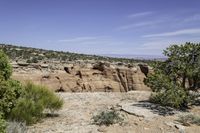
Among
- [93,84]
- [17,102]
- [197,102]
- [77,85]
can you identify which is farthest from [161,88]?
[93,84]

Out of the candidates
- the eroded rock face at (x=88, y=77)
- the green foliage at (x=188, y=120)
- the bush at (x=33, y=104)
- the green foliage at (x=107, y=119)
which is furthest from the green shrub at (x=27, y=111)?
the eroded rock face at (x=88, y=77)

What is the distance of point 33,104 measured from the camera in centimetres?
1145

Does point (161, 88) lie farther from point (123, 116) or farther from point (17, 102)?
point (17, 102)

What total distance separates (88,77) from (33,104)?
2081cm

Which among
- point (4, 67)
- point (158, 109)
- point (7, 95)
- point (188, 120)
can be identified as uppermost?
point (4, 67)

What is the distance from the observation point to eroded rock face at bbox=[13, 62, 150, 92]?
86.7 ft

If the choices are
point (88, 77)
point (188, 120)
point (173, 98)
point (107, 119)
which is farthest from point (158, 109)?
point (88, 77)

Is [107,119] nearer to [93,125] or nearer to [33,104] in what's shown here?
[93,125]

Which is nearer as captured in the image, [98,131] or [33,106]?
[98,131]

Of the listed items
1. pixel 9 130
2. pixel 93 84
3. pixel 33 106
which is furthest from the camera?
pixel 93 84

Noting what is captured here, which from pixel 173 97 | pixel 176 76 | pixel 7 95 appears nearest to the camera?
pixel 7 95

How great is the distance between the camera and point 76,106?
1516 cm

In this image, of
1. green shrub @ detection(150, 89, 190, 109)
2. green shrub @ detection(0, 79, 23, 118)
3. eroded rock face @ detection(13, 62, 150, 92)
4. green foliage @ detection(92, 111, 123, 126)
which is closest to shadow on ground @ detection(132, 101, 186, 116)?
green shrub @ detection(150, 89, 190, 109)

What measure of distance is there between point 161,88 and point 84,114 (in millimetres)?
3752
